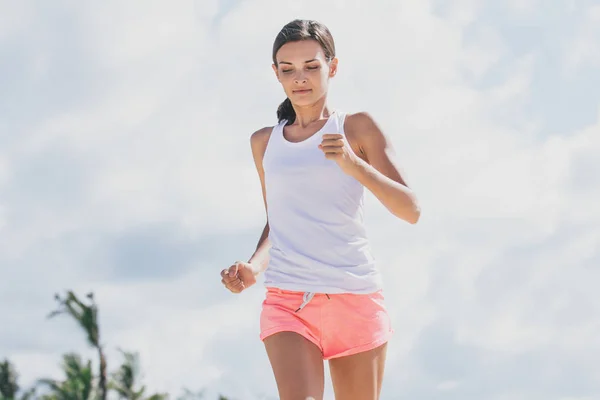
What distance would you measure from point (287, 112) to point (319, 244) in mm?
857

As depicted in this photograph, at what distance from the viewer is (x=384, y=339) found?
16.7ft

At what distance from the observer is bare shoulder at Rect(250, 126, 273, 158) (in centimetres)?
552

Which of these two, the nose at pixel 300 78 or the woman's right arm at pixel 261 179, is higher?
the nose at pixel 300 78

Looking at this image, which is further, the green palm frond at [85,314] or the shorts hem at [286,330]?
the green palm frond at [85,314]

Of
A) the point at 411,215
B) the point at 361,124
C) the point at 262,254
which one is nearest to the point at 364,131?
the point at 361,124

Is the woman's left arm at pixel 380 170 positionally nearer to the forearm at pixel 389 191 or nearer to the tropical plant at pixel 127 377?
the forearm at pixel 389 191

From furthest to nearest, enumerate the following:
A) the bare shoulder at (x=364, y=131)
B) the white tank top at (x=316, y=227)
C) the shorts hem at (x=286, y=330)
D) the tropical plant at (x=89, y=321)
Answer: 1. the tropical plant at (x=89, y=321)
2. the bare shoulder at (x=364, y=131)
3. the white tank top at (x=316, y=227)
4. the shorts hem at (x=286, y=330)

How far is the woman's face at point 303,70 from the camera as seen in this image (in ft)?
16.9

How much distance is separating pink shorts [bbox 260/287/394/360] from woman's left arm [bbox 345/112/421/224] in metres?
0.49

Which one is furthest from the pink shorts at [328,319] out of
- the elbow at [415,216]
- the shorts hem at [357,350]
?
the elbow at [415,216]

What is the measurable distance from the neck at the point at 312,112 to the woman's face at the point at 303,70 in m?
0.08

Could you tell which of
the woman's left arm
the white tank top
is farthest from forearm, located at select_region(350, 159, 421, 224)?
the white tank top

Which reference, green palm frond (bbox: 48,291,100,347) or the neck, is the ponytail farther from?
green palm frond (bbox: 48,291,100,347)

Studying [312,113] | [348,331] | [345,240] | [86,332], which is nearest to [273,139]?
[312,113]
